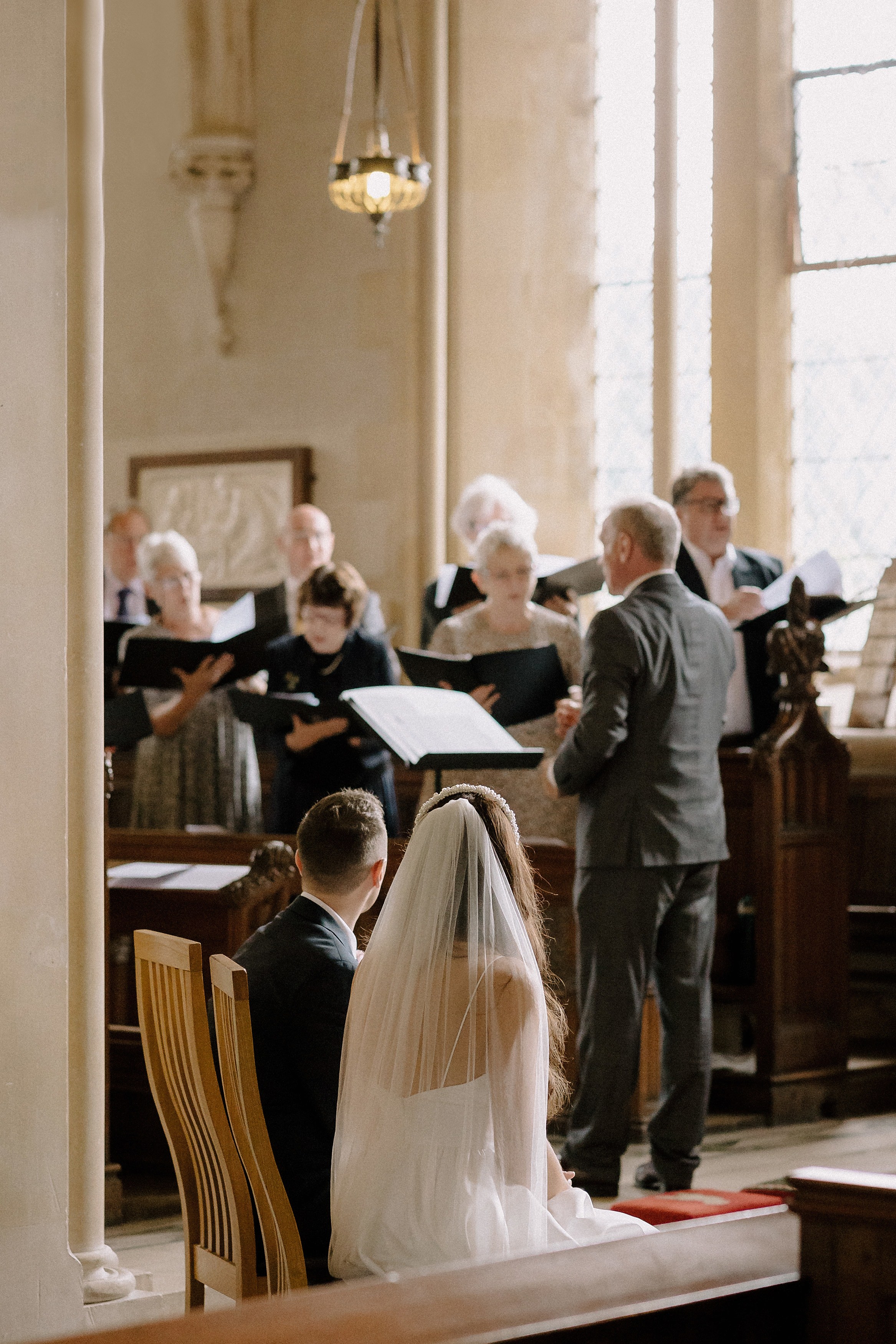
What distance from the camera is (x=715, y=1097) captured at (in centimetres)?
570

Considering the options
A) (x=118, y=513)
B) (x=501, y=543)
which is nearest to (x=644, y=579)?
(x=501, y=543)

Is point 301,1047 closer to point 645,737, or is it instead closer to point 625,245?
point 645,737

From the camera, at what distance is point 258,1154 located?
2.84 metres

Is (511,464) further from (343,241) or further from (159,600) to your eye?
(159,600)

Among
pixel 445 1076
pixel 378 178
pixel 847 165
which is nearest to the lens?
pixel 445 1076

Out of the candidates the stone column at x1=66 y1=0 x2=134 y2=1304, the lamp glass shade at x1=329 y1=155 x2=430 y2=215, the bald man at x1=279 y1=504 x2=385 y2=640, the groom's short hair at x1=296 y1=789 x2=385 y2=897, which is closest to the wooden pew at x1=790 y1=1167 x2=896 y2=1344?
the groom's short hair at x1=296 y1=789 x2=385 y2=897

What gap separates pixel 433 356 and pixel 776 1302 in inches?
269

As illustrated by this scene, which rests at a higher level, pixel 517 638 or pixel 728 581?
pixel 728 581

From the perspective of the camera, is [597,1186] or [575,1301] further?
[597,1186]

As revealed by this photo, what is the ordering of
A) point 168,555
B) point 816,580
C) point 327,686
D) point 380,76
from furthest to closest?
point 380,76 → point 168,555 → point 816,580 → point 327,686

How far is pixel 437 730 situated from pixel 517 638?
112 cm

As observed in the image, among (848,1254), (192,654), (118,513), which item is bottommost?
(848,1254)

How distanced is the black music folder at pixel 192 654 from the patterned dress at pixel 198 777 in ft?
0.64

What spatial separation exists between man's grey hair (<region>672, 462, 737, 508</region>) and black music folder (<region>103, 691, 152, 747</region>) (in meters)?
1.92
